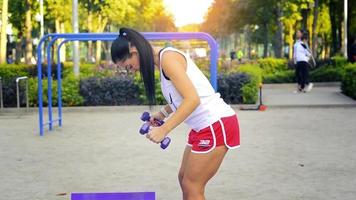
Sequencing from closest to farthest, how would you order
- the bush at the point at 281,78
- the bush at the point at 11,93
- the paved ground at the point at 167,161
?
the paved ground at the point at 167,161
the bush at the point at 11,93
the bush at the point at 281,78

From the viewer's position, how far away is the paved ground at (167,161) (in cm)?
609

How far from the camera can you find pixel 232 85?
14.6m

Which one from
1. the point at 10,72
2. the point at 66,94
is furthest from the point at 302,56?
the point at 10,72

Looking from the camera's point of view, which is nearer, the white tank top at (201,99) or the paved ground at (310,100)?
the white tank top at (201,99)

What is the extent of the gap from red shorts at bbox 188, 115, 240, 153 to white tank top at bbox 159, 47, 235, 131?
30 mm

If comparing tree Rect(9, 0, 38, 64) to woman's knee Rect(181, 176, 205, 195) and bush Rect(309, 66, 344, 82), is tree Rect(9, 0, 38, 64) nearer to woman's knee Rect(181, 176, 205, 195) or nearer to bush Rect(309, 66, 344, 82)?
bush Rect(309, 66, 344, 82)

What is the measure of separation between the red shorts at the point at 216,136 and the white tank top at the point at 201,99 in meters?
0.03

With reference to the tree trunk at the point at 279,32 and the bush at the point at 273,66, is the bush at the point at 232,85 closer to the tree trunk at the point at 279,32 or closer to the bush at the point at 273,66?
the bush at the point at 273,66

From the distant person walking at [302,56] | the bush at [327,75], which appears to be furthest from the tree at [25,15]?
the distant person walking at [302,56]

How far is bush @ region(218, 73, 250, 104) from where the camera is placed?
1457 cm

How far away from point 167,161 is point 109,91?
729 cm

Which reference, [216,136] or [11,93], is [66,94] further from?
[216,136]

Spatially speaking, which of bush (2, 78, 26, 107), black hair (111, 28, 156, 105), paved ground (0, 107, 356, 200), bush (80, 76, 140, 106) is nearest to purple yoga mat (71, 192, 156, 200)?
black hair (111, 28, 156, 105)

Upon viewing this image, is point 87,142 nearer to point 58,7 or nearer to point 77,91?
point 77,91
